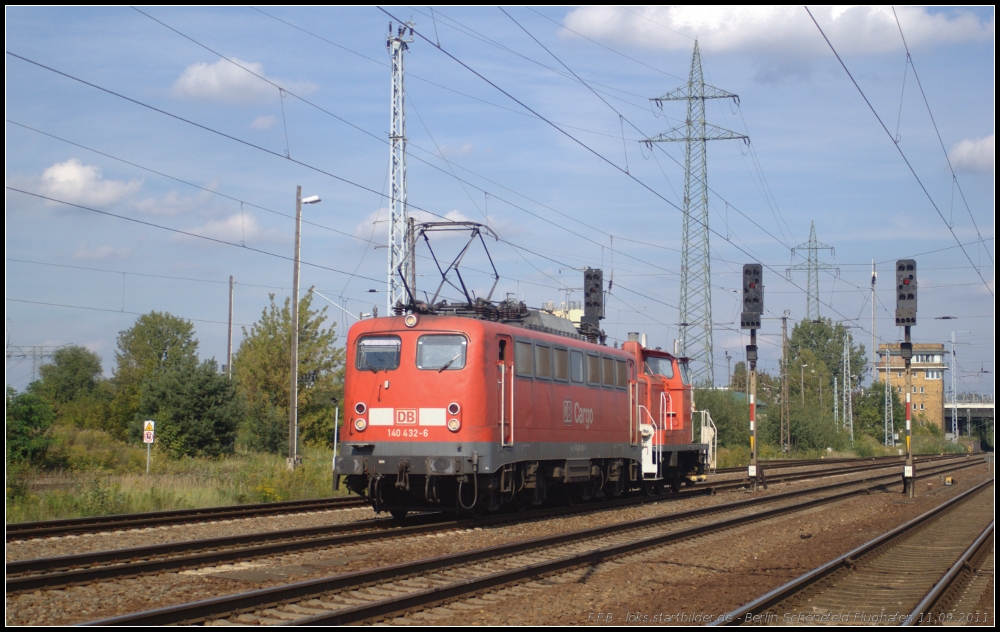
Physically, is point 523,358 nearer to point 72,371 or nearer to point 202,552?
point 202,552

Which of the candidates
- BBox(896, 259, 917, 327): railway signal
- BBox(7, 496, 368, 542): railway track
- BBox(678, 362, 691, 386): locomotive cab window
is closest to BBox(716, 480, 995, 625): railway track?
BBox(678, 362, 691, 386): locomotive cab window

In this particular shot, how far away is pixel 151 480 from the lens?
24391 mm

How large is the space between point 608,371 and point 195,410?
24792 mm

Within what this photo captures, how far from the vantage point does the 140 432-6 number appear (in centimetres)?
1627

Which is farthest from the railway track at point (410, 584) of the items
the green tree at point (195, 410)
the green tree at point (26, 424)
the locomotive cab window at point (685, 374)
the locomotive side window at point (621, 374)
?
the green tree at point (195, 410)

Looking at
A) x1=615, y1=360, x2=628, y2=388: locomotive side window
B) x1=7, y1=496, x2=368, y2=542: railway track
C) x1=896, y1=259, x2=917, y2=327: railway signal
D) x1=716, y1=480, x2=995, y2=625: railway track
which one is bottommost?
x1=716, y1=480, x2=995, y2=625: railway track

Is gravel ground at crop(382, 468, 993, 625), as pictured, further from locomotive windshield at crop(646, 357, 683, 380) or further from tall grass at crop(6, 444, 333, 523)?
tall grass at crop(6, 444, 333, 523)

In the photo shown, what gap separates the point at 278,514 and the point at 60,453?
1900 cm

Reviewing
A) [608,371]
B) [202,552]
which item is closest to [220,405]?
[608,371]

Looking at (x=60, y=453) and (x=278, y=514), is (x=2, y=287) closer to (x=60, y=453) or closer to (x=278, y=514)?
(x=278, y=514)

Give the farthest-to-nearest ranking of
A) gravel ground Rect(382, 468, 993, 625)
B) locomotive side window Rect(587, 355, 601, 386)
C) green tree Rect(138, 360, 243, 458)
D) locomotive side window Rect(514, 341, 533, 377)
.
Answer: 1. green tree Rect(138, 360, 243, 458)
2. locomotive side window Rect(587, 355, 601, 386)
3. locomotive side window Rect(514, 341, 533, 377)
4. gravel ground Rect(382, 468, 993, 625)

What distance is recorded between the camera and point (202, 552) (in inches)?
501

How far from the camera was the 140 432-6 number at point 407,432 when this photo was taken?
1627 centimetres

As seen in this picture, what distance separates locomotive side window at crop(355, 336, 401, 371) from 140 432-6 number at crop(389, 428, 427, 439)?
1.11m
